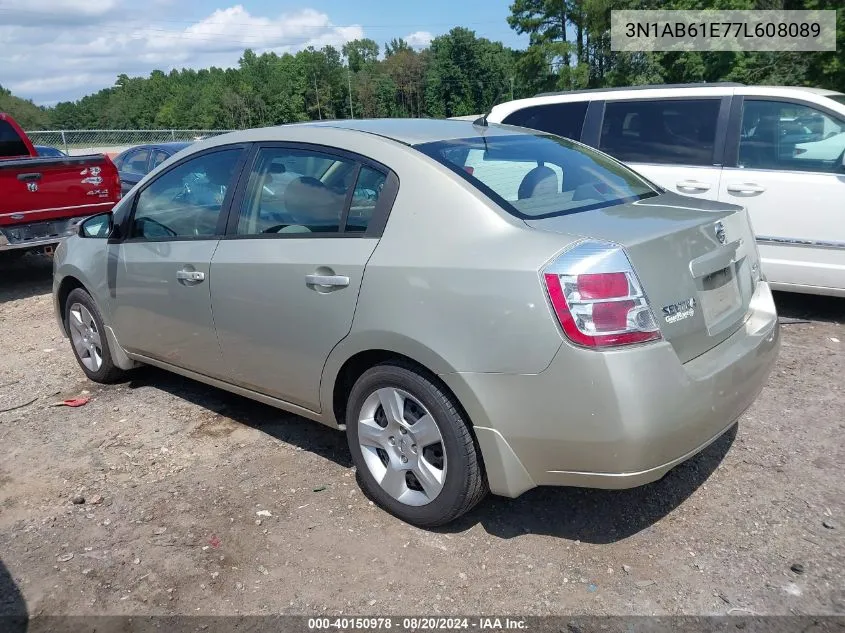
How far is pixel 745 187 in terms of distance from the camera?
226 inches

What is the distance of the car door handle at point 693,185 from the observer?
5.93 metres

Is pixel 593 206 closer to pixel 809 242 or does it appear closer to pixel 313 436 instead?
pixel 313 436

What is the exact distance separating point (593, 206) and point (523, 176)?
1.18 feet

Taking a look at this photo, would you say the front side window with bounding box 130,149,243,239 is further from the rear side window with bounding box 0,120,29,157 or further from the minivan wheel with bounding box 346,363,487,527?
the rear side window with bounding box 0,120,29,157

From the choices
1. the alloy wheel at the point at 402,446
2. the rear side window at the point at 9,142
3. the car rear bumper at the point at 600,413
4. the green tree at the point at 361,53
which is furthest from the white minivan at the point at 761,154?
the green tree at the point at 361,53

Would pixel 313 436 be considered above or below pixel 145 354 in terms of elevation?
below

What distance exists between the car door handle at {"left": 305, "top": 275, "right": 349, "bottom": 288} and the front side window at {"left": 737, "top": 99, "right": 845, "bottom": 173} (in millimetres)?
4064

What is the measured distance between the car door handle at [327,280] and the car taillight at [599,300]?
968 millimetres

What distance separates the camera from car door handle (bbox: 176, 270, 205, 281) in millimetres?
3908

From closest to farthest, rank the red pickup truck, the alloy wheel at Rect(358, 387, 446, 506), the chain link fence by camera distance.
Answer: the alloy wheel at Rect(358, 387, 446, 506)
the red pickup truck
the chain link fence

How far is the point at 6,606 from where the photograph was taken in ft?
9.41

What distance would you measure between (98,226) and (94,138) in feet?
76.0

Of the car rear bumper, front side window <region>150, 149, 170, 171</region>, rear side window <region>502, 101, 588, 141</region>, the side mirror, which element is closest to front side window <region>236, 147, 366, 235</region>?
the car rear bumper

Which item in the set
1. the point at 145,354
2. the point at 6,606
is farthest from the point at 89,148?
the point at 6,606
